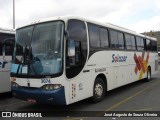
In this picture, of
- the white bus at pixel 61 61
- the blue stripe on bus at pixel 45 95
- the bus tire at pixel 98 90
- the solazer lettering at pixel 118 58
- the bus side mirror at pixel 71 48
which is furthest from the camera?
the solazer lettering at pixel 118 58

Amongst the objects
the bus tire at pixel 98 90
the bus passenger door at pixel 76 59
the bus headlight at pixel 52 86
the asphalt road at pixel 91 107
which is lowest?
the asphalt road at pixel 91 107

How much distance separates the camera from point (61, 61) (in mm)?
6711

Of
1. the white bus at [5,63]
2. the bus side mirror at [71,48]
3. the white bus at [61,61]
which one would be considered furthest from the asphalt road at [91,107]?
the bus side mirror at [71,48]

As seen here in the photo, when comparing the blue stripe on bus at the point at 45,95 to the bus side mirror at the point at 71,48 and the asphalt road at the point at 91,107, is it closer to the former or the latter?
the asphalt road at the point at 91,107

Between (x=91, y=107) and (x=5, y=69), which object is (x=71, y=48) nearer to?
(x=91, y=107)

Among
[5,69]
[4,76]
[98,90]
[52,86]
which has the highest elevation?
[5,69]

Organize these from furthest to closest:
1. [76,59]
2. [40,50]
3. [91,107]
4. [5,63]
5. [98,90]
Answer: [5,63] → [98,90] → [91,107] → [76,59] → [40,50]

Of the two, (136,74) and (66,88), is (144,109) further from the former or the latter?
(136,74)

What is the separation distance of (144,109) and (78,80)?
7.92 feet

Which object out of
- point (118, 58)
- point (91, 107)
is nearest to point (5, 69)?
point (91, 107)

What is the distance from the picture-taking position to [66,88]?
679cm

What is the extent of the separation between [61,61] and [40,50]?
32.3 inches

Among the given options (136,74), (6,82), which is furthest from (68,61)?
(136,74)

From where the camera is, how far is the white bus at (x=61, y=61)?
22.1 ft
